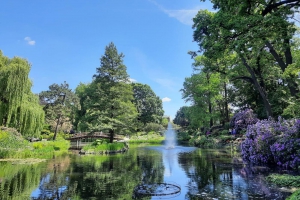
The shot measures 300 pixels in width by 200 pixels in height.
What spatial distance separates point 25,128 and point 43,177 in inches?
494

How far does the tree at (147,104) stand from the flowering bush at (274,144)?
46710mm

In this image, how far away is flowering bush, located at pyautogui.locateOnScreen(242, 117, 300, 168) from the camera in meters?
11.2

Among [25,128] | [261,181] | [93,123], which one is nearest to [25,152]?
[25,128]

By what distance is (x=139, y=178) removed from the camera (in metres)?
10.7

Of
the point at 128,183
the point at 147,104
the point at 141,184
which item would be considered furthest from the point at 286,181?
the point at 147,104

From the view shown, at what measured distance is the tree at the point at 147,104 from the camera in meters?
62.2

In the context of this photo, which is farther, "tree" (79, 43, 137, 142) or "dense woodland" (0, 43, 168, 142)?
"tree" (79, 43, 137, 142)

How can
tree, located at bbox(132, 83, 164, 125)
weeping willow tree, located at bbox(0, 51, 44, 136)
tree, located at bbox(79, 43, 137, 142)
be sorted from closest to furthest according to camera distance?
weeping willow tree, located at bbox(0, 51, 44, 136)
tree, located at bbox(79, 43, 137, 142)
tree, located at bbox(132, 83, 164, 125)

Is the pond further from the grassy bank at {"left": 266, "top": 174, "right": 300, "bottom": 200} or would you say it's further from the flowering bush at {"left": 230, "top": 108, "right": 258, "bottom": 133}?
the flowering bush at {"left": 230, "top": 108, "right": 258, "bottom": 133}

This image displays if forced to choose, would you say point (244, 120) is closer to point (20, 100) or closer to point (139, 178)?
point (139, 178)

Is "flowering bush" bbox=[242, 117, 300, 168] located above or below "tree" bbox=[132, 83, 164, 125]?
below

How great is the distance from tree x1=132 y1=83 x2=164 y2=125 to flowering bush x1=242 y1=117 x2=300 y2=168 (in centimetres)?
4671

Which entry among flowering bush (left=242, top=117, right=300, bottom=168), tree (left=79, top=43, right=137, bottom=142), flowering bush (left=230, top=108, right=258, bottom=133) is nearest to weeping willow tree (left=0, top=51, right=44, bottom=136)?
tree (left=79, top=43, right=137, bottom=142)

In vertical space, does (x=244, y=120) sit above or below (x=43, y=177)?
above
